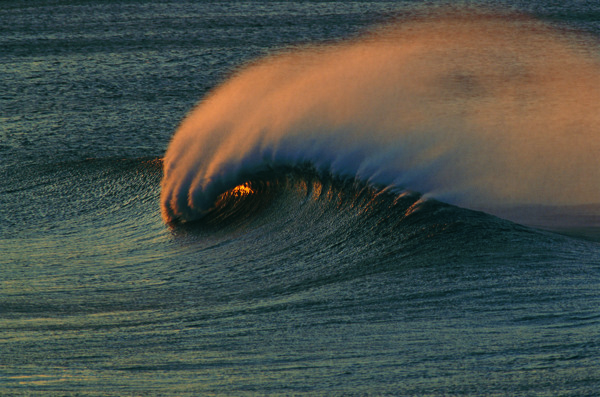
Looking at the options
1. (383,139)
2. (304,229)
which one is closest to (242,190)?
(304,229)

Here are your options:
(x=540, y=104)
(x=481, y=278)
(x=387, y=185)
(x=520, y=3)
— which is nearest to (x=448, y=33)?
(x=520, y=3)

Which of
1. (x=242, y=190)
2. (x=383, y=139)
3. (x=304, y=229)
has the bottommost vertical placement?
(x=242, y=190)

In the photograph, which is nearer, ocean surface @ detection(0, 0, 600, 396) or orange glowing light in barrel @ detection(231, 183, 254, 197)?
ocean surface @ detection(0, 0, 600, 396)

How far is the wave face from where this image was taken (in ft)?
29.6

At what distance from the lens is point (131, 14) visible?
2819 cm

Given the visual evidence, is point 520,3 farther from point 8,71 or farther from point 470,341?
point 470,341

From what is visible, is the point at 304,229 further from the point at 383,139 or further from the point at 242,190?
the point at 383,139

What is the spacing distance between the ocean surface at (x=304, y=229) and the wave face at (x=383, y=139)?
38 mm

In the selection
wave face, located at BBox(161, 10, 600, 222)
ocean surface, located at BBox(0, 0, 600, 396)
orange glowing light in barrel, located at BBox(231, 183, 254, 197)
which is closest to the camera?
ocean surface, located at BBox(0, 0, 600, 396)

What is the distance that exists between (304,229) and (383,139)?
2003mm

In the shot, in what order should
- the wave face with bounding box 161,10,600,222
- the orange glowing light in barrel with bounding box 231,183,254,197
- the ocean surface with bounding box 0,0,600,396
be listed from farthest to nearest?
the orange glowing light in barrel with bounding box 231,183,254,197, the wave face with bounding box 161,10,600,222, the ocean surface with bounding box 0,0,600,396

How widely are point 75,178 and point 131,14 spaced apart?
1807 cm

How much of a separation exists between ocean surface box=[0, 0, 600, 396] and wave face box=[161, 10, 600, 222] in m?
0.04

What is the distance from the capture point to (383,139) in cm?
983
